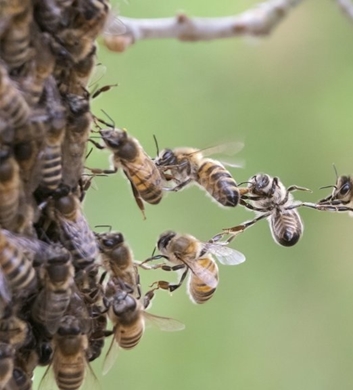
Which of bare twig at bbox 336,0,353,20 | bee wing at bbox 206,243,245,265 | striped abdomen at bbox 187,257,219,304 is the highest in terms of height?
bare twig at bbox 336,0,353,20

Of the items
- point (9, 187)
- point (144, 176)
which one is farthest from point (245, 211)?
point (9, 187)

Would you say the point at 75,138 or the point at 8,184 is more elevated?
the point at 75,138

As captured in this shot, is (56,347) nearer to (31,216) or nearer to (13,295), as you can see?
(13,295)

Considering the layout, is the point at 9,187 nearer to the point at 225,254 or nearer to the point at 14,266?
the point at 14,266

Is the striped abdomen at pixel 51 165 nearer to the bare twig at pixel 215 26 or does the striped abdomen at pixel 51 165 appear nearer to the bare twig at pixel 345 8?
the bare twig at pixel 215 26

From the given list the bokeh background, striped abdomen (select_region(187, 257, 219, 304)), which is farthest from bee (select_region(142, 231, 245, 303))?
the bokeh background

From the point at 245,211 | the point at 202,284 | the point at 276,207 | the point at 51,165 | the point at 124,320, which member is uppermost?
the point at 245,211

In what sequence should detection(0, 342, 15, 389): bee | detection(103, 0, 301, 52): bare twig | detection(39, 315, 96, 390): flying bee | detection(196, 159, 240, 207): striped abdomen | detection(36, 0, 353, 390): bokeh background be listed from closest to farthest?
detection(0, 342, 15, 389): bee → detection(39, 315, 96, 390): flying bee → detection(196, 159, 240, 207): striped abdomen → detection(103, 0, 301, 52): bare twig → detection(36, 0, 353, 390): bokeh background

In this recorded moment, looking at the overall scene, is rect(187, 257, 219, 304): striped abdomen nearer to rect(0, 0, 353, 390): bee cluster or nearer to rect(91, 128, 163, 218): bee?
rect(0, 0, 353, 390): bee cluster
